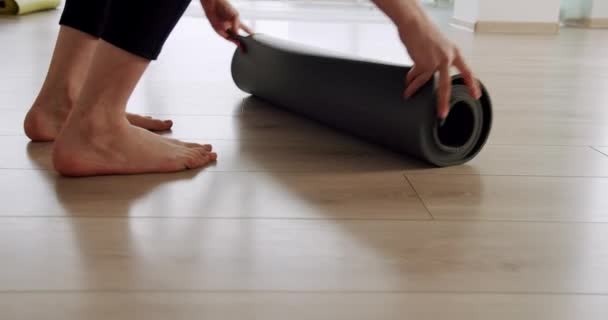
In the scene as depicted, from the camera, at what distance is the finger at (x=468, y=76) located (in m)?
1.38

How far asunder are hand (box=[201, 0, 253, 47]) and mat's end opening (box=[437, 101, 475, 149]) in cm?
67

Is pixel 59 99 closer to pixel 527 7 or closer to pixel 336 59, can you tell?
pixel 336 59

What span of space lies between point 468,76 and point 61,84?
2.77 ft

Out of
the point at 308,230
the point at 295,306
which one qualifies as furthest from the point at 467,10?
the point at 295,306

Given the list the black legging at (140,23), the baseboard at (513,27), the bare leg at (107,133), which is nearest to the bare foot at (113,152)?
the bare leg at (107,133)

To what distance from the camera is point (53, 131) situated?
1617 millimetres

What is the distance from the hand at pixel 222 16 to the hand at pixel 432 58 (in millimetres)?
671

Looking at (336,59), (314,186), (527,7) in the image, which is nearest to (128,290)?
(314,186)

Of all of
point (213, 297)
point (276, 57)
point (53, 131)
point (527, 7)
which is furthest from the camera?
point (527, 7)

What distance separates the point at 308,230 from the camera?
44.2 inches

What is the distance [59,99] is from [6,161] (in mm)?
213

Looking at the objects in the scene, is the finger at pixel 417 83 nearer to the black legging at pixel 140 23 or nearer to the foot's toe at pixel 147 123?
the black legging at pixel 140 23

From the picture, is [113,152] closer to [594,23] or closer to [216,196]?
[216,196]

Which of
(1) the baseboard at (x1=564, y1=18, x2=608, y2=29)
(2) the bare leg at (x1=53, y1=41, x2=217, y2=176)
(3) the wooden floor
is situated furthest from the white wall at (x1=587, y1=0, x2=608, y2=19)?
(2) the bare leg at (x1=53, y1=41, x2=217, y2=176)
